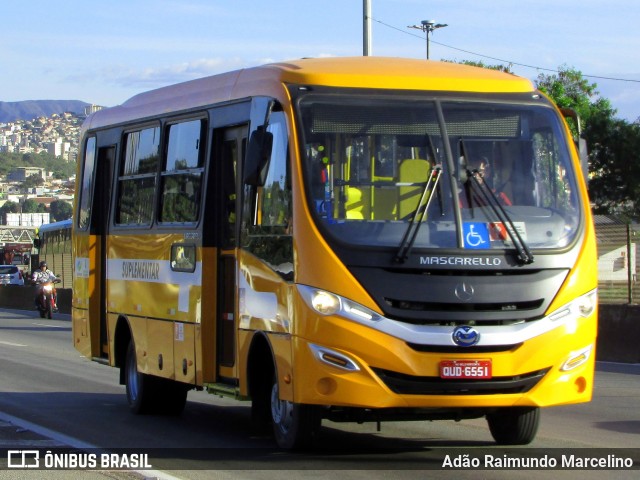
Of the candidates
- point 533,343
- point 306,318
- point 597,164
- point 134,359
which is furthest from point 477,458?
point 597,164

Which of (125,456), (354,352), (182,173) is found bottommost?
(125,456)

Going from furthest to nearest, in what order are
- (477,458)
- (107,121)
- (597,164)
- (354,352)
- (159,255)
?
1. (597,164)
2. (107,121)
3. (159,255)
4. (477,458)
5. (354,352)

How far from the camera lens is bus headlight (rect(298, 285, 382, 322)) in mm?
9195

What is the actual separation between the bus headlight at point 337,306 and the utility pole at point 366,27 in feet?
62.2

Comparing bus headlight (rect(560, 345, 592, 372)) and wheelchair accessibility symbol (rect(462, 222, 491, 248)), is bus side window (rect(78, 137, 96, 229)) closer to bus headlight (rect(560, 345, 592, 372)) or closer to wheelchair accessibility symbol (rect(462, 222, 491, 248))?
wheelchair accessibility symbol (rect(462, 222, 491, 248))

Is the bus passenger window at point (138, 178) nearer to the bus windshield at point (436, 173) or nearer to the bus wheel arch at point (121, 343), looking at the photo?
the bus wheel arch at point (121, 343)

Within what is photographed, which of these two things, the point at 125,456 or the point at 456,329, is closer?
the point at 456,329

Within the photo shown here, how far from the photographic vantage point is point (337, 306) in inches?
364

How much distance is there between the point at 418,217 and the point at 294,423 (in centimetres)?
181

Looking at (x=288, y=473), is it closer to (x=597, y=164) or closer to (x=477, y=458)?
(x=477, y=458)

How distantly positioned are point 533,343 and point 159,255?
15.5ft

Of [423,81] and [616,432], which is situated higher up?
[423,81]

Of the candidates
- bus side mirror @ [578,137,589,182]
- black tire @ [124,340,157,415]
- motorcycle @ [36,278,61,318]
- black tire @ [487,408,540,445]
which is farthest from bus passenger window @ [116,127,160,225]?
motorcycle @ [36,278,61,318]

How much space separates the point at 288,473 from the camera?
9281 mm
